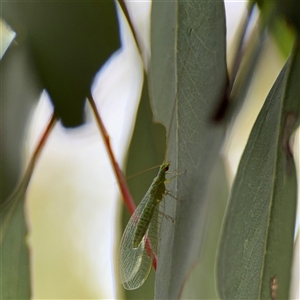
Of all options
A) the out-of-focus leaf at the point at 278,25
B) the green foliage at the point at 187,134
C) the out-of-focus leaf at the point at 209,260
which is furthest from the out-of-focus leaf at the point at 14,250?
the out-of-focus leaf at the point at 278,25

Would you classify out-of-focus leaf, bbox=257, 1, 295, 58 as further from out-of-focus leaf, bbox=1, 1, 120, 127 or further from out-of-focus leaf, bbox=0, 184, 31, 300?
out-of-focus leaf, bbox=0, 184, 31, 300

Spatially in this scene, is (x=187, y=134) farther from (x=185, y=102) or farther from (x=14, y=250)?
(x=14, y=250)

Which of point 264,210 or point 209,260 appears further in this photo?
point 209,260

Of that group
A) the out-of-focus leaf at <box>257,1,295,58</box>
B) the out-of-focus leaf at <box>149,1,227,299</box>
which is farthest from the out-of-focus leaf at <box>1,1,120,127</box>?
the out-of-focus leaf at <box>257,1,295,58</box>

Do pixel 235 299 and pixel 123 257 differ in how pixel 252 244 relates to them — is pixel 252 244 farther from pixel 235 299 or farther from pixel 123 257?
pixel 123 257

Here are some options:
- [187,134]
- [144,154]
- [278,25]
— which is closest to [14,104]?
[144,154]
